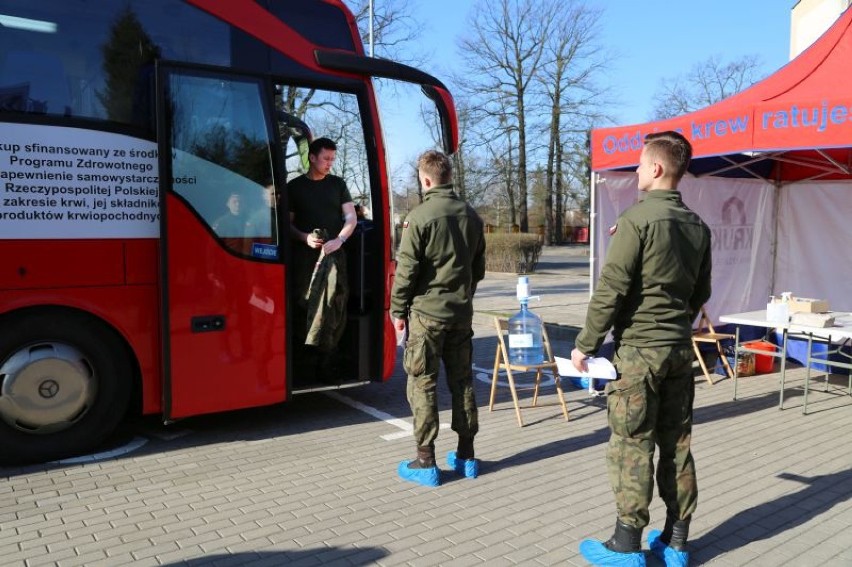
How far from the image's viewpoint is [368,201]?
573 centimetres

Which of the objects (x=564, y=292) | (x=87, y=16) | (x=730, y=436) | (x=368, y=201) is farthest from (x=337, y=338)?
(x=564, y=292)

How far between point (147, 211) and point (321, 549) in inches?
104

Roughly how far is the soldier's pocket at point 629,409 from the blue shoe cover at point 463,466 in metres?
1.46

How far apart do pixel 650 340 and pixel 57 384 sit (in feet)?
12.6

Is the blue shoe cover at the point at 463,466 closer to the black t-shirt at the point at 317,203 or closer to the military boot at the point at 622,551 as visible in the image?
the military boot at the point at 622,551

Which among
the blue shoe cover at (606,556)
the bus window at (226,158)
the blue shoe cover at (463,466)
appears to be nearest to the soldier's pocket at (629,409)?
the blue shoe cover at (606,556)

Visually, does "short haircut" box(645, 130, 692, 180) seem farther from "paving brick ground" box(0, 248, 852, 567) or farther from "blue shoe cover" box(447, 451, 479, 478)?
"blue shoe cover" box(447, 451, 479, 478)

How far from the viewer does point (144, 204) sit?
4.66 m

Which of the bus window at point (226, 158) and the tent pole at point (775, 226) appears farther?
the tent pole at point (775, 226)

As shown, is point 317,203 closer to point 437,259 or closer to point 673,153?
point 437,259

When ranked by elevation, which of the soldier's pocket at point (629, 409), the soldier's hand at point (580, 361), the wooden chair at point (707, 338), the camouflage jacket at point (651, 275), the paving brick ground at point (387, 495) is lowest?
the paving brick ground at point (387, 495)

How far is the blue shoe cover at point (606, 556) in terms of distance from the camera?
10.5 ft

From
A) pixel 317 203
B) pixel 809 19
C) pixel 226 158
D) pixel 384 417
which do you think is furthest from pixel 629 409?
pixel 809 19

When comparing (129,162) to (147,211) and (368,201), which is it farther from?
(368,201)
